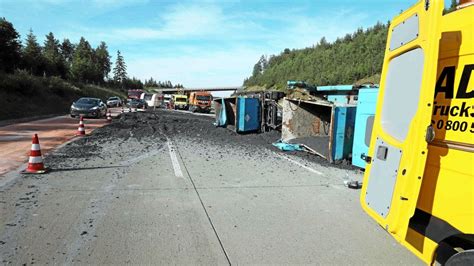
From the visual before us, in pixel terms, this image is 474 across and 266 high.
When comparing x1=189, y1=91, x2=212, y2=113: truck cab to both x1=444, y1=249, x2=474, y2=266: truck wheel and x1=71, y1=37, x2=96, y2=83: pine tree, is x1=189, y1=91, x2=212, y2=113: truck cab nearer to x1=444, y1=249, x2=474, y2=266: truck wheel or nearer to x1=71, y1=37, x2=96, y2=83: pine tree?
x1=444, y1=249, x2=474, y2=266: truck wheel

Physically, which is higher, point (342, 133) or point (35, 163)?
point (342, 133)

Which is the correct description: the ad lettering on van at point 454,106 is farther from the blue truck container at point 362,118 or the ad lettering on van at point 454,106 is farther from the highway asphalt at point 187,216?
the blue truck container at point 362,118

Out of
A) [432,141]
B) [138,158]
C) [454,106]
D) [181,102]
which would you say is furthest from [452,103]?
[181,102]

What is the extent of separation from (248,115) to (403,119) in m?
15.1

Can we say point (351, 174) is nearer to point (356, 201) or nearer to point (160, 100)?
point (356, 201)

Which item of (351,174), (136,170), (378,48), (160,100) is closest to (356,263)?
(351,174)

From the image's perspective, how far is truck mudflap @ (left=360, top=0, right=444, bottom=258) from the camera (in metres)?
3.14

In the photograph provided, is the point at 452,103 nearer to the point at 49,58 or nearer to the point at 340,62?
the point at 49,58

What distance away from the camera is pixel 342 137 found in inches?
440

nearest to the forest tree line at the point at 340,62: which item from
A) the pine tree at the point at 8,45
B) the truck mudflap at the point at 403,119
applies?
the pine tree at the point at 8,45

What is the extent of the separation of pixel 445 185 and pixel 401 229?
52cm

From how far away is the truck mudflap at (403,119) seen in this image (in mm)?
3141

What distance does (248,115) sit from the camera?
60.9 feet

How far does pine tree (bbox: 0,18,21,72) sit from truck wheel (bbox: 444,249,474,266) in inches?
2335
